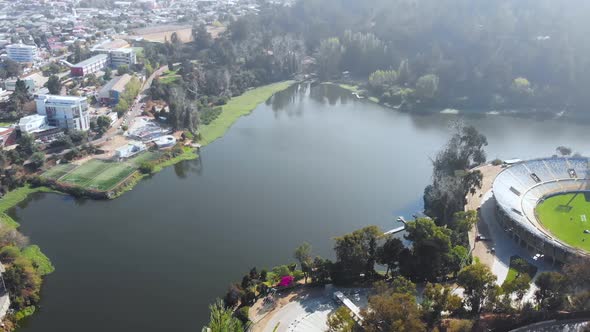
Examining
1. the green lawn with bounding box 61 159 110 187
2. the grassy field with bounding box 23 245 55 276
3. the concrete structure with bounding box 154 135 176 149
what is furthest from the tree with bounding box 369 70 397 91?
the grassy field with bounding box 23 245 55 276

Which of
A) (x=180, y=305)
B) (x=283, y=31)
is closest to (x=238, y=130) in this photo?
(x=180, y=305)

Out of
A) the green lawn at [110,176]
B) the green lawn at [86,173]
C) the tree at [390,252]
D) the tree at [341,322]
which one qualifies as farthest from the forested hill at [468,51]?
the tree at [341,322]

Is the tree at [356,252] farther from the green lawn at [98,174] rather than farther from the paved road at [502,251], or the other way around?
the green lawn at [98,174]

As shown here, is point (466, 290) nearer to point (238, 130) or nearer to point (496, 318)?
point (496, 318)

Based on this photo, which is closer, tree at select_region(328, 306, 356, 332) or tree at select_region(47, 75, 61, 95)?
tree at select_region(328, 306, 356, 332)

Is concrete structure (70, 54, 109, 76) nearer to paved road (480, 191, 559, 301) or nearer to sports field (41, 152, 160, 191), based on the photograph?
sports field (41, 152, 160, 191)
